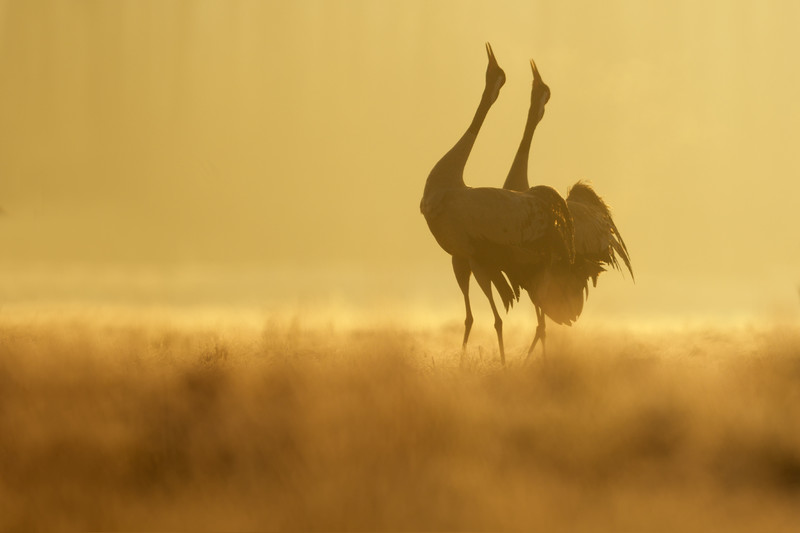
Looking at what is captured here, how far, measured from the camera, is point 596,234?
12.0 meters

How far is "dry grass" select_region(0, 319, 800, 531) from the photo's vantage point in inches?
206

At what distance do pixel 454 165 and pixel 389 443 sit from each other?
17.8ft

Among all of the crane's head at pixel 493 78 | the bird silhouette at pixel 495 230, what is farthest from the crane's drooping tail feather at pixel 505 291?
the crane's head at pixel 493 78

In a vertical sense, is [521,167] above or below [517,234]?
above

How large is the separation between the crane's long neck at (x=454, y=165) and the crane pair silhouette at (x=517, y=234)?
11 mm

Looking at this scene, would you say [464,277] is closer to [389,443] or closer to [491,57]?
[491,57]

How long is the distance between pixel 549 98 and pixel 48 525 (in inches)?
380

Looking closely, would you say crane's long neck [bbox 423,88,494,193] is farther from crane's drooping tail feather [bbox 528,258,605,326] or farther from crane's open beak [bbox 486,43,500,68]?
crane's drooping tail feather [bbox 528,258,605,326]

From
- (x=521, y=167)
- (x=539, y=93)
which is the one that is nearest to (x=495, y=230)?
(x=521, y=167)

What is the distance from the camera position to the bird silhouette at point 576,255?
11656 mm

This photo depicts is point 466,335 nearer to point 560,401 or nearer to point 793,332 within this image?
point 560,401

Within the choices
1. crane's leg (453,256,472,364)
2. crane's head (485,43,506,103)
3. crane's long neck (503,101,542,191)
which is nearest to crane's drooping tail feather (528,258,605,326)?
crane's leg (453,256,472,364)

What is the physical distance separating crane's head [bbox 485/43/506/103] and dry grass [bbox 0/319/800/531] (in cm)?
361

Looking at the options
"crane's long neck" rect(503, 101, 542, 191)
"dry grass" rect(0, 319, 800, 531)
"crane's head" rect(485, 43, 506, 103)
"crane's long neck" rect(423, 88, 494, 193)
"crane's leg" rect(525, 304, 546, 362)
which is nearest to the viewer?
"dry grass" rect(0, 319, 800, 531)
